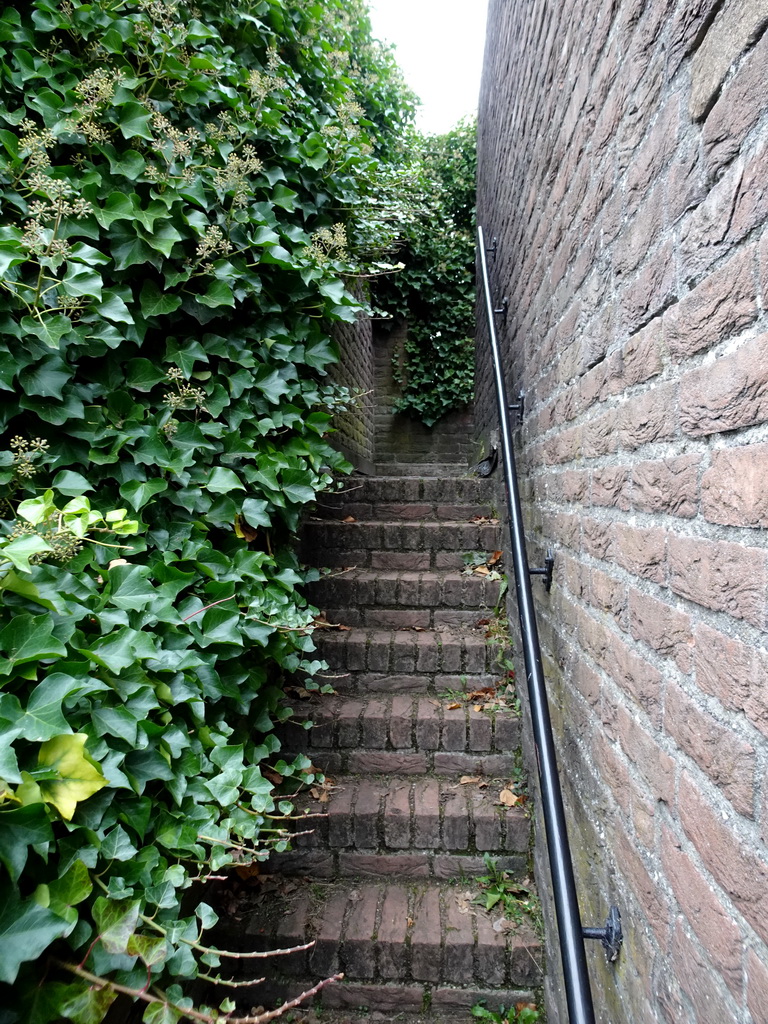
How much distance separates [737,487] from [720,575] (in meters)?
0.12

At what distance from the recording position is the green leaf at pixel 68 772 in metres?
0.78

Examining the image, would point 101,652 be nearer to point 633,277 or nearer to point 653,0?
point 633,277

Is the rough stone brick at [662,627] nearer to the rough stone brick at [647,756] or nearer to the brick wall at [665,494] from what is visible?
the brick wall at [665,494]

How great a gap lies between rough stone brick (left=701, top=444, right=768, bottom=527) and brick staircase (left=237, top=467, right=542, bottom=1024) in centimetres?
147

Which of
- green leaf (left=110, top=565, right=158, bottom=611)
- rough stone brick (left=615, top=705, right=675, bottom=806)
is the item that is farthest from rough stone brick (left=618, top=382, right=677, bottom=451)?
green leaf (left=110, top=565, right=158, bottom=611)

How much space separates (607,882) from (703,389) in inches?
39.3

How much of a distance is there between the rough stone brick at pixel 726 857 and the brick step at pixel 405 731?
124 cm

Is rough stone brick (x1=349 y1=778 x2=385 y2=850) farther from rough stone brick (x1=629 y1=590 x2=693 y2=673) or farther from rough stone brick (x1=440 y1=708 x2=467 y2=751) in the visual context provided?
rough stone brick (x1=629 y1=590 x2=693 y2=673)

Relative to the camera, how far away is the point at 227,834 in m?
1.12

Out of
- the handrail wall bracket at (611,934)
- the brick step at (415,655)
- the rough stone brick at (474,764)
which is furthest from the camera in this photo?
the brick step at (415,655)

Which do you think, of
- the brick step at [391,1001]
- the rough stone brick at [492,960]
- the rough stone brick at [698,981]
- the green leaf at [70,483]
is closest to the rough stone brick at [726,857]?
the rough stone brick at [698,981]

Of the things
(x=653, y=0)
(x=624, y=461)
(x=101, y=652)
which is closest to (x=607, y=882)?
(x=624, y=461)

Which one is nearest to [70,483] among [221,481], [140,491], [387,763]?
[140,491]

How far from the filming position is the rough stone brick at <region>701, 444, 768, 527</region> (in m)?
0.59
